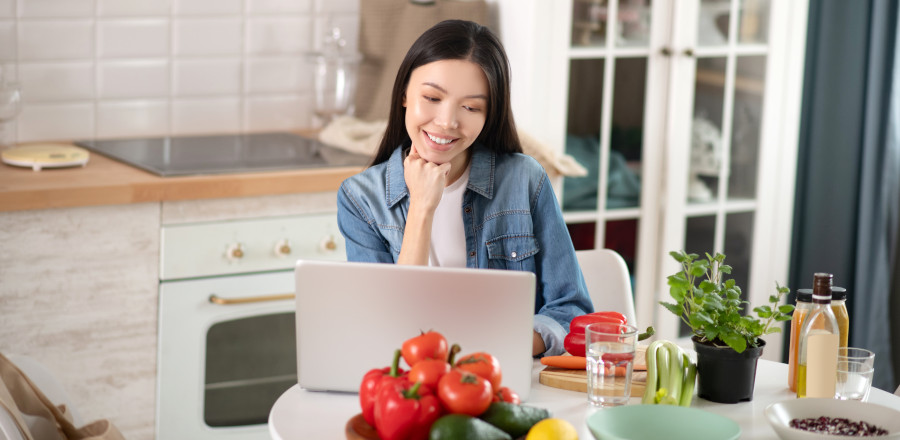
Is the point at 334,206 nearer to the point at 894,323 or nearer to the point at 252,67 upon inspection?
the point at 252,67

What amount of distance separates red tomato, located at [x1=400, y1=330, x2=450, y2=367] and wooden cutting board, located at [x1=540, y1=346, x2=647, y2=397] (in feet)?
1.07

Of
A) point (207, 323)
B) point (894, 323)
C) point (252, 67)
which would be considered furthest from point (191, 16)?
point (894, 323)

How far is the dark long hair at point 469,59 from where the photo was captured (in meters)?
1.63

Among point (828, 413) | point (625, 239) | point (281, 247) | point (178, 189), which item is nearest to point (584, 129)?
point (625, 239)

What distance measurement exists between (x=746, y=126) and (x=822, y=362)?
190 cm

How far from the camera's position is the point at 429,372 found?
109cm

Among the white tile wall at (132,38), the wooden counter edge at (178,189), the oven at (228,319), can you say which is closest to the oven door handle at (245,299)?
the oven at (228,319)

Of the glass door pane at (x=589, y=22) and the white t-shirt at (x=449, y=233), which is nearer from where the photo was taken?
the white t-shirt at (x=449, y=233)

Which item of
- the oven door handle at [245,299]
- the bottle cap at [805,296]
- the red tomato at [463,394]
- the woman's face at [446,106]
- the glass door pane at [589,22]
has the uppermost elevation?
the glass door pane at [589,22]

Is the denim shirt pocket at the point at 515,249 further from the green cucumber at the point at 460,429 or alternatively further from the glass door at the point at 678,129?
the glass door at the point at 678,129

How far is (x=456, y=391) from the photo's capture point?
107cm

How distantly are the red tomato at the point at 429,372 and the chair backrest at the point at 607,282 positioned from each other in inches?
33.1

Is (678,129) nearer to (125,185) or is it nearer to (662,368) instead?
(125,185)

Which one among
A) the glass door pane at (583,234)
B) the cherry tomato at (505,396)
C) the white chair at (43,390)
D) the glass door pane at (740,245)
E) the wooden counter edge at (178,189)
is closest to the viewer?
the cherry tomato at (505,396)
